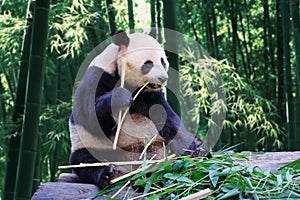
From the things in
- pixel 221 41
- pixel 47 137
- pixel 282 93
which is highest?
pixel 221 41

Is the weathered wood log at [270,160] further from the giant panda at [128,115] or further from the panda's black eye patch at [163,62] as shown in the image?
the panda's black eye patch at [163,62]

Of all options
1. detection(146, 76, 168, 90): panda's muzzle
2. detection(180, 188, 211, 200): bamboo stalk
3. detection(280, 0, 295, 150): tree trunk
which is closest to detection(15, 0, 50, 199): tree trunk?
detection(146, 76, 168, 90): panda's muzzle

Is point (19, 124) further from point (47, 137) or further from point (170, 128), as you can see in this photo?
point (170, 128)

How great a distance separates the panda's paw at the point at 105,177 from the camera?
1.82m

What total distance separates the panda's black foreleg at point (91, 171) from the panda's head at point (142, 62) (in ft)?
1.11

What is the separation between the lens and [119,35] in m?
2.06

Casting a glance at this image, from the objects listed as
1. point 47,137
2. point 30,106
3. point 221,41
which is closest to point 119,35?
point 30,106

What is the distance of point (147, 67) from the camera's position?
6.61ft

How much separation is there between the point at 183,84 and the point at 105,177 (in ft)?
7.82

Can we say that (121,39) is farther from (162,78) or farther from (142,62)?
(162,78)

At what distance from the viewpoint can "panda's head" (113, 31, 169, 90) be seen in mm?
2002

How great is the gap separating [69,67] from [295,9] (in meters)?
2.16

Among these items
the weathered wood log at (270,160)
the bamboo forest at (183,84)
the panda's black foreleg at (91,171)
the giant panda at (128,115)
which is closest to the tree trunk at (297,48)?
the bamboo forest at (183,84)

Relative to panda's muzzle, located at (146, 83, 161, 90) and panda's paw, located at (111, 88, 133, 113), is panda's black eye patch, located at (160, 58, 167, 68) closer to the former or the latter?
panda's muzzle, located at (146, 83, 161, 90)
